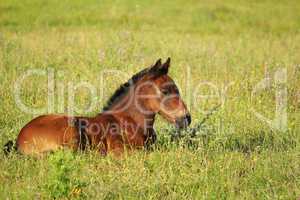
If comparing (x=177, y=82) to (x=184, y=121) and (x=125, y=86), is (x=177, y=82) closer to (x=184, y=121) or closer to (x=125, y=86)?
(x=125, y=86)

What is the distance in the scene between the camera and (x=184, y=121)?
7.56 metres

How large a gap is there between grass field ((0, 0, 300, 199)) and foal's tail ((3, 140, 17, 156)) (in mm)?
130

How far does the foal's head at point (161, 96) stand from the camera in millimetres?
7570

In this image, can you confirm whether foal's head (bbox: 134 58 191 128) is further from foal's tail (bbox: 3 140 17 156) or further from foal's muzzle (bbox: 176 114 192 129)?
foal's tail (bbox: 3 140 17 156)

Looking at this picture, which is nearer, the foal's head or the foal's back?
the foal's back

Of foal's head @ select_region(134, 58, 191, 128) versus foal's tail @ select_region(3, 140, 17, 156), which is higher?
foal's head @ select_region(134, 58, 191, 128)

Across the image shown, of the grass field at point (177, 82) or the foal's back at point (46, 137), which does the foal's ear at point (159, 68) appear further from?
the foal's back at point (46, 137)

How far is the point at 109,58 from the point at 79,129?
603 centimetres

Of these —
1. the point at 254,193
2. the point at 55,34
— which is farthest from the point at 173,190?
the point at 55,34

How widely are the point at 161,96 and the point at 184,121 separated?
0.43 metres

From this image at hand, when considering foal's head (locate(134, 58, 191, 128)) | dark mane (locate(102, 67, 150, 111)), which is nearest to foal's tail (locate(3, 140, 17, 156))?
dark mane (locate(102, 67, 150, 111))

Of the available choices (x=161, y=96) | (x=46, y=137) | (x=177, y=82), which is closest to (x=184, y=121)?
(x=161, y=96)

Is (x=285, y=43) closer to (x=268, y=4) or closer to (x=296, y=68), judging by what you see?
(x=296, y=68)

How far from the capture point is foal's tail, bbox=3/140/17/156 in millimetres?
7080
